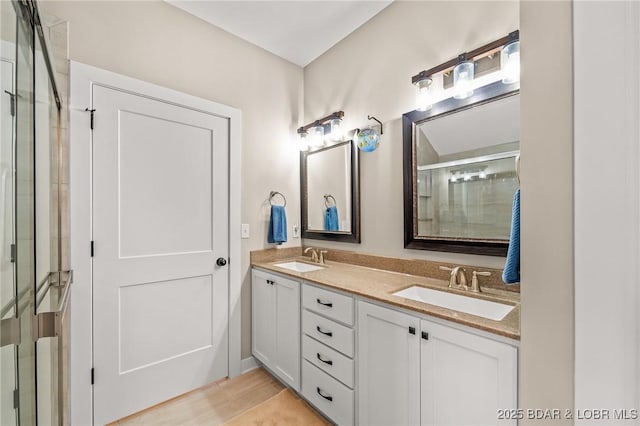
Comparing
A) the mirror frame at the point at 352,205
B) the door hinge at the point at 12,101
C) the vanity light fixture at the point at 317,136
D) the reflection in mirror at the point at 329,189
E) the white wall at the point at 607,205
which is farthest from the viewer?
the vanity light fixture at the point at 317,136

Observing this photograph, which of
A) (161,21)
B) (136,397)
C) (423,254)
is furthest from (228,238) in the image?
(161,21)

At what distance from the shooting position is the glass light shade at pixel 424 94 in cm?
163

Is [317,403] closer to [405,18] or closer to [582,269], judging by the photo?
[582,269]

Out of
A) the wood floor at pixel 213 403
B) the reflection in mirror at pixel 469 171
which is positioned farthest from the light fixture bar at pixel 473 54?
the wood floor at pixel 213 403

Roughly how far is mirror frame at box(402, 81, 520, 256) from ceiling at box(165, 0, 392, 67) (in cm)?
93

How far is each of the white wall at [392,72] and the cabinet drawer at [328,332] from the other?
2.17ft

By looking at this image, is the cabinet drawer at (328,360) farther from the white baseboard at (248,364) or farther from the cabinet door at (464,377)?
the white baseboard at (248,364)

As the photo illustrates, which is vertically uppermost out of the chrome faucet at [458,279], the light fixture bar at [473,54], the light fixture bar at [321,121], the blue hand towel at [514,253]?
the light fixture bar at [473,54]

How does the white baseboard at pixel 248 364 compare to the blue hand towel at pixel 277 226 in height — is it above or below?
below

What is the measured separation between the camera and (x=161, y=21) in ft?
6.11

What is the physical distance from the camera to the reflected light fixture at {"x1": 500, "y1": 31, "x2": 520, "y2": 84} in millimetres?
1262

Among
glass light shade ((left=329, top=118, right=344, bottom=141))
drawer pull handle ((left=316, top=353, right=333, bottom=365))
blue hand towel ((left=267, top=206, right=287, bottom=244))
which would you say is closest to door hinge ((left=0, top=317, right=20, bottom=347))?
drawer pull handle ((left=316, top=353, right=333, bottom=365))

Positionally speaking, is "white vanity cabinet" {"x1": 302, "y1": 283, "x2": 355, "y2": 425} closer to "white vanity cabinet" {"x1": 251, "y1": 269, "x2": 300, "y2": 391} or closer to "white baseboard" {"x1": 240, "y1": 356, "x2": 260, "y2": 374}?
"white vanity cabinet" {"x1": 251, "y1": 269, "x2": 300, "y2": 391}

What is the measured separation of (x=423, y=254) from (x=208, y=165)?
1.66 metres
